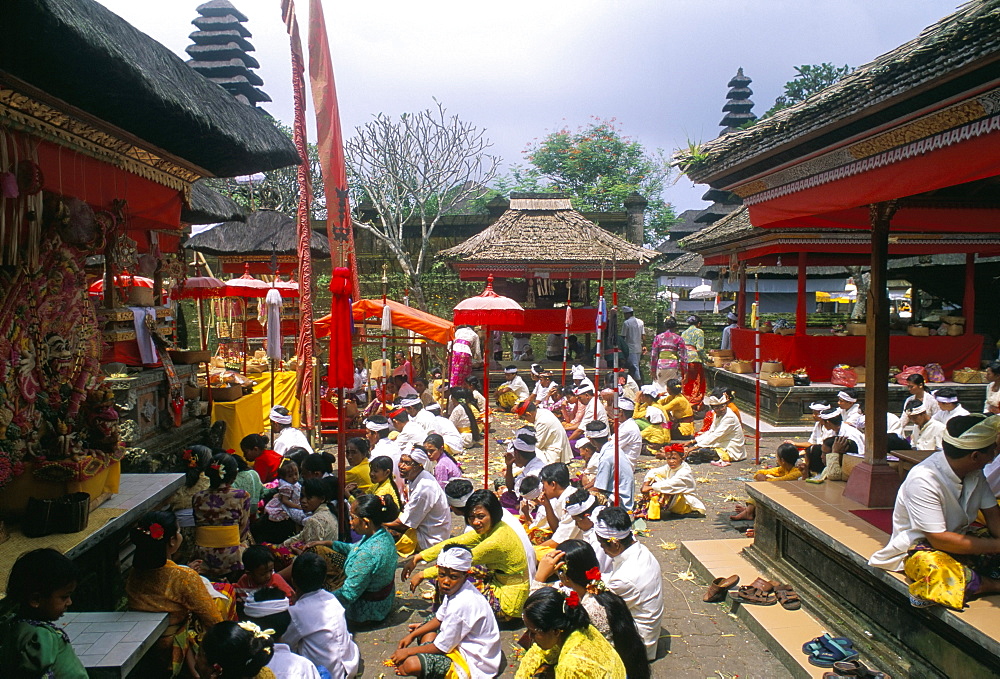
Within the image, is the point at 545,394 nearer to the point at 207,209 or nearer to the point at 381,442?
the point at 381,442

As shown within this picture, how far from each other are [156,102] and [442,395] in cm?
987

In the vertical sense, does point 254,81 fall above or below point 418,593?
above

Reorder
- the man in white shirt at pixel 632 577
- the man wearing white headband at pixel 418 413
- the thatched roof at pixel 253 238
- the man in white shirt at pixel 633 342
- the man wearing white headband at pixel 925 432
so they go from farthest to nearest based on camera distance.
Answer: the man in white shirt at pixel 633 342 → the thatched roof at pixel 253 238 → the man wearing white headband at pixel 418 413 → the man wearing white headband at pixel 925 432 → the man in white shirt at pixel 632 577

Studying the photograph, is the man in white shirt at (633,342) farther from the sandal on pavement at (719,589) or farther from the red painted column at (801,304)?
the sandal on pavement at (719,589)

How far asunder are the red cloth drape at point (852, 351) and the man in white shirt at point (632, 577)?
10611 mm

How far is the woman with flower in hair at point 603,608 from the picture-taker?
4.18m

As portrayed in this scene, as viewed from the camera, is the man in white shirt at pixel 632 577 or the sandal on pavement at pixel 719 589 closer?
the man in white shirt at pixel 632 577

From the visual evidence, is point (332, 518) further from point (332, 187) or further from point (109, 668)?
point (332, 187)

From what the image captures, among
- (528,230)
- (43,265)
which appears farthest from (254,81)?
(43,265)

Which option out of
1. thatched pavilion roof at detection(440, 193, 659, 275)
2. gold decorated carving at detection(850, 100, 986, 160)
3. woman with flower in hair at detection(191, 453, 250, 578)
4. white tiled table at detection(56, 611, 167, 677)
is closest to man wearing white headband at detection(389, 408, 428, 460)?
woman with flower in hair at detection(191, 453, 250, 578)

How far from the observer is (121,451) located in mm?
5078

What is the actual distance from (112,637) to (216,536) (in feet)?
5.81

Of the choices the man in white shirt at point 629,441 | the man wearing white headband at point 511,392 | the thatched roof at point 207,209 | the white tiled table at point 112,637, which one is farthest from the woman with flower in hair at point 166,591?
the man wearing white headband at point 511,392

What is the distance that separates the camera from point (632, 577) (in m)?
4.93
